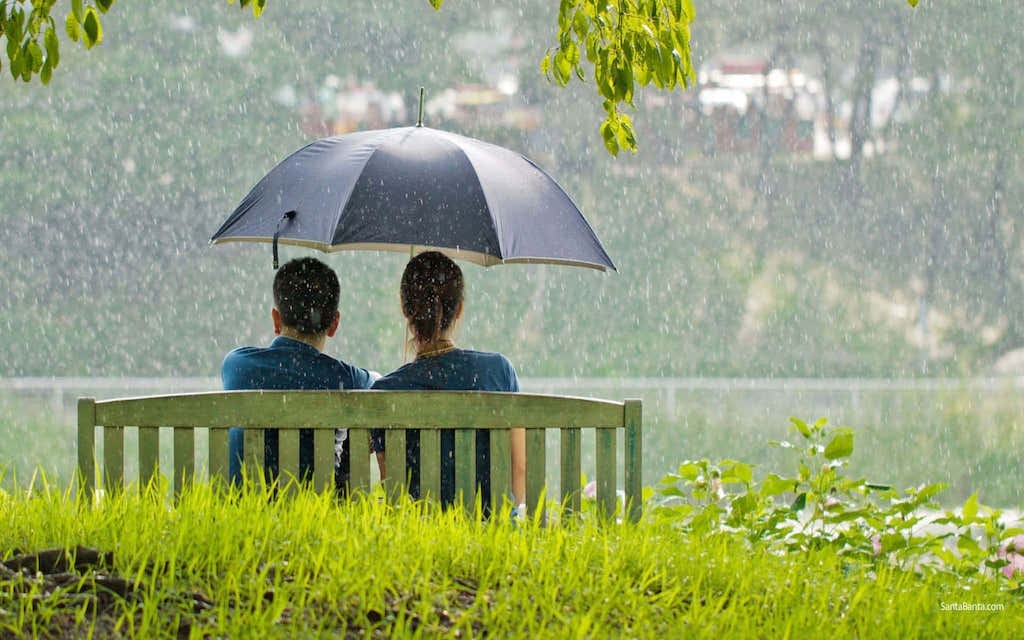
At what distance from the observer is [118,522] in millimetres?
2527

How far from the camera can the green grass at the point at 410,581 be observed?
2.13m

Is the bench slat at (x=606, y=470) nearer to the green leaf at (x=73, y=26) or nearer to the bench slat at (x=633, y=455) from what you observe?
the bench slat at (x=633, y=455)

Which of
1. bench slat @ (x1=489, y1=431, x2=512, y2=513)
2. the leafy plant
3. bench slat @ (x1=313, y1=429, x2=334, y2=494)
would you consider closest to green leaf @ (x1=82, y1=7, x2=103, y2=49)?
bench slat @ (x1=313, y1=429, x2=334, y2=494)

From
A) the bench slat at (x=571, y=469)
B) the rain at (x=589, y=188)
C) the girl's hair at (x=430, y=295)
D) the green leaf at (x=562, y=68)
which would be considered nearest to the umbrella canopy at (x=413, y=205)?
the girl's hair at (x=430, y=295)

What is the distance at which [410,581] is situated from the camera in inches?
89.5

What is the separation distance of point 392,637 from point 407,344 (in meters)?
1.27

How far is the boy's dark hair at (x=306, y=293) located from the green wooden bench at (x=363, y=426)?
515mm

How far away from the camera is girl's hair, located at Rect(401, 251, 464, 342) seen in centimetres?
320

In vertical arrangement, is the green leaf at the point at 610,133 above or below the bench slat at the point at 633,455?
above

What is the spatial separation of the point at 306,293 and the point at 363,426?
593mm

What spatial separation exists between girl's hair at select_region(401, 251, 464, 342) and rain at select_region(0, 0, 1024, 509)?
17.1 metres

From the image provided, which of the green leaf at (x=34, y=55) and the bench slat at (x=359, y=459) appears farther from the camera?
the green leaf at (x=34, y=55)

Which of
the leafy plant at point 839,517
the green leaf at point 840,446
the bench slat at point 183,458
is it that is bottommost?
the leafy plant at point 839,517

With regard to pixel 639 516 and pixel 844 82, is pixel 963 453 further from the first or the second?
pixel 639 516
